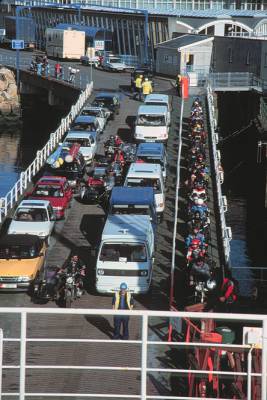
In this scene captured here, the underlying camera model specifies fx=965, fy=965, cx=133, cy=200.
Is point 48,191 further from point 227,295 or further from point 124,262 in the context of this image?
point 227,295

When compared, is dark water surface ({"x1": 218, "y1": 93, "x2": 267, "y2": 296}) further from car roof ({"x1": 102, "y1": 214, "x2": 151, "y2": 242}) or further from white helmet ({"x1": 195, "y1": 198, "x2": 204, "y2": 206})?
car roof ({"x1": 102, "y1": 214, "x2": 151, "y2": 242})

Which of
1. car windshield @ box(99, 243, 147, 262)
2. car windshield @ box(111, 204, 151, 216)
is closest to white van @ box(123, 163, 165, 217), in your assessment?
car windshield @ box(111, 204, 151, 216)

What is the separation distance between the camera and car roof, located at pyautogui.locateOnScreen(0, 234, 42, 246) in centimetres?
2725

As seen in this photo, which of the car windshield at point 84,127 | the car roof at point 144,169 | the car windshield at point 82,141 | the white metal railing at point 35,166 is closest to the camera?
the white metal railing at point 35,166

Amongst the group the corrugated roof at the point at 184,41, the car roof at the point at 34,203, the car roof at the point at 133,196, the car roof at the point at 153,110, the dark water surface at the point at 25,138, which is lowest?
the dark water surface at the point at 25,138

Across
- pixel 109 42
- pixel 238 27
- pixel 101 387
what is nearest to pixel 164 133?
pixel 101 387

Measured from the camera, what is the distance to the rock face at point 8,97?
3492 inches

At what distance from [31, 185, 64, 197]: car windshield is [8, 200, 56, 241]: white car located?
3.00 meters

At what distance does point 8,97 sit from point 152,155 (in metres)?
49.5

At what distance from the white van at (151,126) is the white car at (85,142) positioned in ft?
8.99

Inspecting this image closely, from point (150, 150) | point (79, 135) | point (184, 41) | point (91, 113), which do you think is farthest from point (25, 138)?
point (150, 150)

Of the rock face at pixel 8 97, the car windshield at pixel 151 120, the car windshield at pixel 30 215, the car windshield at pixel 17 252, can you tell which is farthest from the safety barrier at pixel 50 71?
the car windshield at pixel 17 252

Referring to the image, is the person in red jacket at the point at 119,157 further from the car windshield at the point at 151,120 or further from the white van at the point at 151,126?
the car windshield at the point at 151,120

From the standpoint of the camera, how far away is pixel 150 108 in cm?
5081
